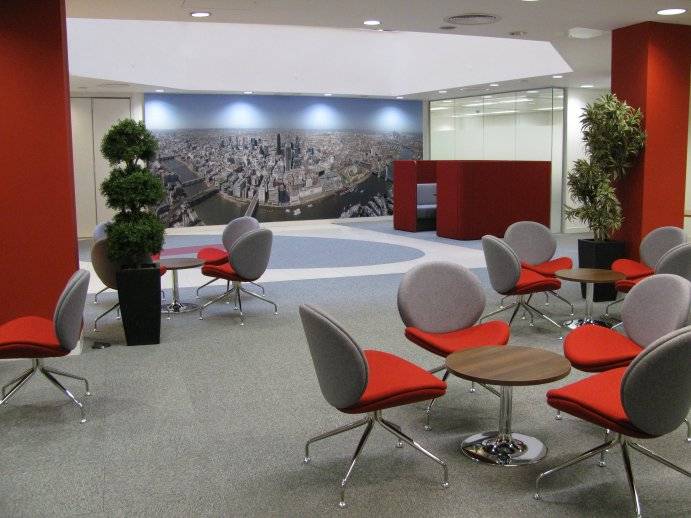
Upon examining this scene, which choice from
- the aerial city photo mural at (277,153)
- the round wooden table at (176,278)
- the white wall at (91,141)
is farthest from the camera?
the aerial city photo mural at (277,153)

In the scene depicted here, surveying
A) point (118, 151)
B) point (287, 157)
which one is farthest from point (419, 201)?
point (118, 151)

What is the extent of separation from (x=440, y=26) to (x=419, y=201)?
702 cm

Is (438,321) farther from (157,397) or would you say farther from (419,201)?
(419,201)

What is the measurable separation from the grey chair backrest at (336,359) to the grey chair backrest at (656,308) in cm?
198

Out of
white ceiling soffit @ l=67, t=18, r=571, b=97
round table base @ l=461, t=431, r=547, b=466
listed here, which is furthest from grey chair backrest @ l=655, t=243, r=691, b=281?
white ceiling soffit @ l=67, t=18, r=571, b=97

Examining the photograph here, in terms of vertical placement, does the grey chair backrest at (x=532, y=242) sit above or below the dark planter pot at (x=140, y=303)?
above

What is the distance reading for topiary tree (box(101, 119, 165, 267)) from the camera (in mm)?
6582

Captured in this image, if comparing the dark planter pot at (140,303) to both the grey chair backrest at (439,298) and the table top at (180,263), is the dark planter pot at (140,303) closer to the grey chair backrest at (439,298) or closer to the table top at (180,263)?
the table top at (180,263)

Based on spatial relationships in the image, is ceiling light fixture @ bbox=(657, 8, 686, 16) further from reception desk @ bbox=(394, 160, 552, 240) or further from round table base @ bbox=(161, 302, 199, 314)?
reception desk @ bbox=(394, 160, 552, 240)

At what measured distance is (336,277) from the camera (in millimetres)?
10023

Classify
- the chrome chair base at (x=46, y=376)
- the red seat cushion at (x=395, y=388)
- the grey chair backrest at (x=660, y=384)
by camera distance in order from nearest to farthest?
the grey chair backrest at (x=660, y=384) < the red seat cushion at (x=395, y=388) < the chrome chair base at (x=46, y=376)

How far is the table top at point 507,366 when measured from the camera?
12.4 ft

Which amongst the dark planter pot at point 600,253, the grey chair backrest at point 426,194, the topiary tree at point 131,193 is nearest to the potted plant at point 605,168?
the dark planter pot at point 600,253

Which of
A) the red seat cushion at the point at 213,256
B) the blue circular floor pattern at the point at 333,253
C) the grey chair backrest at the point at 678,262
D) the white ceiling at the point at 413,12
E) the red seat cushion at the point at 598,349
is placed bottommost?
the blue circular floor pattern at the point at 333,253
